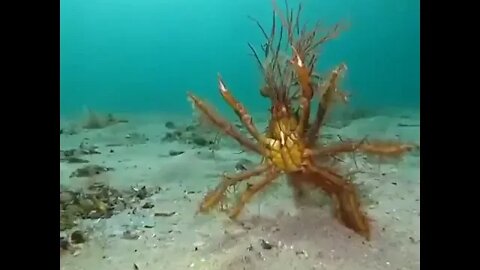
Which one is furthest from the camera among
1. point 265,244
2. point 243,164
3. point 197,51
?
point 197,51

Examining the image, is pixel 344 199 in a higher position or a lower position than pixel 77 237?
higher

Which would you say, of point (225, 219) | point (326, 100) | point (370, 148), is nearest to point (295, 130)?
point (326, 100)

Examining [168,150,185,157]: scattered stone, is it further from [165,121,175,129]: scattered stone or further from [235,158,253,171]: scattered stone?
Answer: [235,158,253,171]: scattered stone

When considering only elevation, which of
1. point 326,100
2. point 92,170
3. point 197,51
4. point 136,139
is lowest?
point 92,170

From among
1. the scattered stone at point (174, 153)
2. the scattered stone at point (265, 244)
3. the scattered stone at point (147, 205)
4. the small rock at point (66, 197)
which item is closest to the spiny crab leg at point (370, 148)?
the scattered stone at point (265, 244)

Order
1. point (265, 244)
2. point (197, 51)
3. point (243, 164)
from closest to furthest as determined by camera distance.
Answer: point (265, 244) → point (243, 164) → point (197, 51)

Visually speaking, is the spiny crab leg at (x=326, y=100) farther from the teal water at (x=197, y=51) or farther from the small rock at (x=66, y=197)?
the small rock at (x=66, y=197)

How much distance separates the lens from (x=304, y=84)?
1707 millimetres

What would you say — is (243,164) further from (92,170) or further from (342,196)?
(92,170)

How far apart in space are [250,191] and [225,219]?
0.41 ft

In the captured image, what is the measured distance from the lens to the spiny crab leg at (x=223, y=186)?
1710 mm
